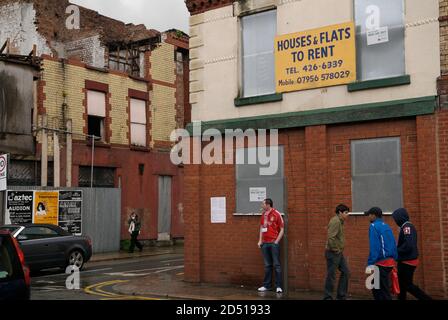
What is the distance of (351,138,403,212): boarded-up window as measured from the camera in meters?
12.5

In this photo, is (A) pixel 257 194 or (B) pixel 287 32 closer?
(B) pixel 287 32

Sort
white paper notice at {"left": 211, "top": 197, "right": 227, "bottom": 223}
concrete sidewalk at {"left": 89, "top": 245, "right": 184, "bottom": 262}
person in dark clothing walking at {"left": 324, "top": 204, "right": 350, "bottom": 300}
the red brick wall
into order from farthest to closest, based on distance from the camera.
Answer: concrete sidewalk at {"left": 89, "top": 245, "right": 184, "bottom": 262}
white paper notice at {"left": 211, "top": 197, "right": 227, "bottom": 223}
the red brick wall
person in dark clothing walking at {"left": 324, "top": 204, "right": 350, "bottom": 300}

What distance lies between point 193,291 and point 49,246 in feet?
21.6

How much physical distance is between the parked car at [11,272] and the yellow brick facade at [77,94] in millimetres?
18189

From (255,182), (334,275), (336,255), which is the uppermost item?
(255,182)

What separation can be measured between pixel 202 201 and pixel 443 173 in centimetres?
579

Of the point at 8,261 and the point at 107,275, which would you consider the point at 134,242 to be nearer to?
the point at 107,275

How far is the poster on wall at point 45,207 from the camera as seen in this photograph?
78.9 ft

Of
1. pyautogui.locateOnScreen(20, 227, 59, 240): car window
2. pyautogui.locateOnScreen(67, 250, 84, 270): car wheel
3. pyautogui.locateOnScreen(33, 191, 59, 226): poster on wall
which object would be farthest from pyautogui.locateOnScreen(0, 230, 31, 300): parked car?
pyautogui.locateOnScreen(33, 191, 59, 226): poster on wall

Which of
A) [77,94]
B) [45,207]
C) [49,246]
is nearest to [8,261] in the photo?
[49,246]

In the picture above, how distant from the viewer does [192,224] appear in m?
15.2

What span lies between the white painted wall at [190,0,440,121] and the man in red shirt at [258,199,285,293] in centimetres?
242

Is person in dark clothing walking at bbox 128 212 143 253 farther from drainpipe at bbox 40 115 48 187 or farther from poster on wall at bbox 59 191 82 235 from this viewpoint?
drainpipe at bbox 40 115 48 187

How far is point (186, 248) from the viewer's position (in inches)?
599
